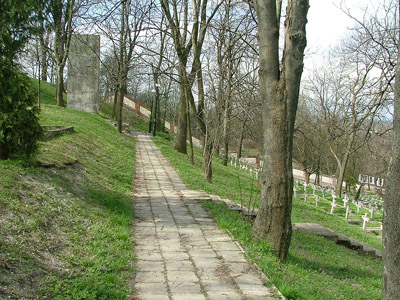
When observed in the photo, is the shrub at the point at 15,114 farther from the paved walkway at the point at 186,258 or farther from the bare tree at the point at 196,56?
the bare tree at the point at 196,56

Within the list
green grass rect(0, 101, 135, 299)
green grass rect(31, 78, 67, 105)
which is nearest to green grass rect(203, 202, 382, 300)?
green grass rect(0, 101, 135, 299)

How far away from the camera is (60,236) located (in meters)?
4.71

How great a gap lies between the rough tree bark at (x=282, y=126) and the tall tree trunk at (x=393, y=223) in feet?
7.60

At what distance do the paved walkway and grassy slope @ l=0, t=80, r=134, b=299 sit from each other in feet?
0.83

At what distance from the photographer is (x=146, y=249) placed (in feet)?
16.6

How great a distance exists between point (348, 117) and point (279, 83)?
75.4 feet

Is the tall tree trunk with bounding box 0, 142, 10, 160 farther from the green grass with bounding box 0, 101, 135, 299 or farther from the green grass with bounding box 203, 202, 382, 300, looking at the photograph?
the green grass with bounding box 203, 202, 382, 300

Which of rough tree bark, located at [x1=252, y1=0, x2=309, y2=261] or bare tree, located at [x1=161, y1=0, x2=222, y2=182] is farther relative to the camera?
bare tree, located at [x1=161, y1=0, x2=222, y2=182]

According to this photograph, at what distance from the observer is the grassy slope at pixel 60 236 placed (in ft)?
11.5

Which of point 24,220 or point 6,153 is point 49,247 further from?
point 6,153

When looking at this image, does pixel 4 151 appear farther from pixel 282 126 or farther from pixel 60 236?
pixel 282 126

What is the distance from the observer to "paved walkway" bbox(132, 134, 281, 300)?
383cm

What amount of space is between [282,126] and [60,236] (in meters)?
3.18


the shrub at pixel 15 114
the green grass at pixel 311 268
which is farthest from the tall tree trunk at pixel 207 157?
the shrub at pixel 15 114
